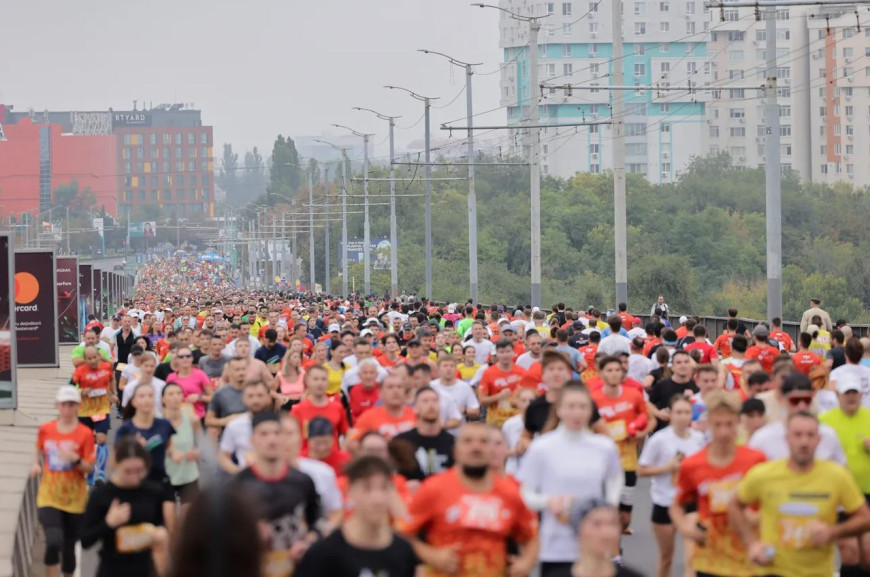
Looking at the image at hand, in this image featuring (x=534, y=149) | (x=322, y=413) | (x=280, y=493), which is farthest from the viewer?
(x=534, y=149)

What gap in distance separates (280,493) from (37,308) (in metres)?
22.0

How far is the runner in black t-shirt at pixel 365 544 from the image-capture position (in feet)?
22.0

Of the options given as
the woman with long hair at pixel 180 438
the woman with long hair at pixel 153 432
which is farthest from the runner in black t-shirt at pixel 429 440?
the woman with long hair at pixel 180 438

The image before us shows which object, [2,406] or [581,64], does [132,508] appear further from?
[581,64]

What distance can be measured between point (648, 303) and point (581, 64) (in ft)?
342

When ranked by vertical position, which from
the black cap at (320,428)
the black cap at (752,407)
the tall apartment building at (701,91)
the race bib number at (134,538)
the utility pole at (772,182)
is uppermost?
the tall apartment building at (701,91)

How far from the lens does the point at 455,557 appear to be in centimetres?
771

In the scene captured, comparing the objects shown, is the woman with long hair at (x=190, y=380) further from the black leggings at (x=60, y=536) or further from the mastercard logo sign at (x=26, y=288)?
the mastercard logo sign at (x=26, y=288)

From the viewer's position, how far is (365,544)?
6785 millimetres

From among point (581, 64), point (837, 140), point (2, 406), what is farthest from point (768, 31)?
point (581, 64)

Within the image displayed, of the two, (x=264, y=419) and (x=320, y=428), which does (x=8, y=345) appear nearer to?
(x=320, y=428)

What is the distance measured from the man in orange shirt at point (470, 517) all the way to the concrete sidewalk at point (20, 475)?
13.5 ft

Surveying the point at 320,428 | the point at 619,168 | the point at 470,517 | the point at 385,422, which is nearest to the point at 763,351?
the point at 385,422

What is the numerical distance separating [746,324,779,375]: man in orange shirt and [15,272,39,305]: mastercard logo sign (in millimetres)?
14394
